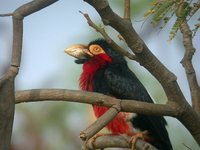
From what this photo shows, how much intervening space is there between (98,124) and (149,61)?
13.8 inches

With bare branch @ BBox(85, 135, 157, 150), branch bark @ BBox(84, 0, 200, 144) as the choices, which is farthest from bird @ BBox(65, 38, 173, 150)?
branch bark @ BBox(84, 0, 200, 144)

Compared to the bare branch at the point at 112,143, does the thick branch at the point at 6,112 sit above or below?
above

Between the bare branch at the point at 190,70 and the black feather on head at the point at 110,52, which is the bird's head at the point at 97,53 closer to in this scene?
the black feather on head at the point at 110,52

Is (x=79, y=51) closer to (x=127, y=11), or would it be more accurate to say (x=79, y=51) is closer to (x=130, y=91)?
(x=130, y=91)

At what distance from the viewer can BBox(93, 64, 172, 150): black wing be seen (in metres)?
3.58

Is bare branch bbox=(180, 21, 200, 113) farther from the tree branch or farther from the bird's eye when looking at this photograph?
the bird's eye

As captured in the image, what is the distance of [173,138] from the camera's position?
16.0ft

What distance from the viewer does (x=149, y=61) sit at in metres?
2.21

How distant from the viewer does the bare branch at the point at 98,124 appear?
195 cm

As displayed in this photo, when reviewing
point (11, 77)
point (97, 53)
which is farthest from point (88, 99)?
point (97, 53)

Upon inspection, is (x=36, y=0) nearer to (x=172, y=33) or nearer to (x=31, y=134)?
(x=172, y=33)

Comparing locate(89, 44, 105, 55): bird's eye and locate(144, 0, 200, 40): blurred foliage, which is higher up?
locate(89, 44, 105, 55): bird's eye

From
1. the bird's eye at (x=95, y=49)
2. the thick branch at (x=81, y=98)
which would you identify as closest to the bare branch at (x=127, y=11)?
the thick branch at (x=81, y=98)

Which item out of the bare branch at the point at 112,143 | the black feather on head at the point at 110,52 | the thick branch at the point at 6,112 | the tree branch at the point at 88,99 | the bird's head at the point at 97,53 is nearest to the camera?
the thick branch at the point at 6,112
